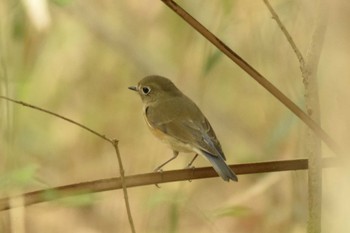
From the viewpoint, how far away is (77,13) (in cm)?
536

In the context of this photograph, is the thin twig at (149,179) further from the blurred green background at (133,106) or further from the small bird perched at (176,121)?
the blurred green background at (133,106)

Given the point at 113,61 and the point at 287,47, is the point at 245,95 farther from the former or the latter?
the point at 287,47

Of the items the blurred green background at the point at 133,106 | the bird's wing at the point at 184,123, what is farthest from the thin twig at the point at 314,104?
the blurred green background at the point at 133,106

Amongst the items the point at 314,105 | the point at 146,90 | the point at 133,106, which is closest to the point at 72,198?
the point at 314,105

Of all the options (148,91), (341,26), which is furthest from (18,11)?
(341,26)

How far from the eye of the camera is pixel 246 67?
2.24m

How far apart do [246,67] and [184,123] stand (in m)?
1.57

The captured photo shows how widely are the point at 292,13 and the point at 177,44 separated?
93.6 inches

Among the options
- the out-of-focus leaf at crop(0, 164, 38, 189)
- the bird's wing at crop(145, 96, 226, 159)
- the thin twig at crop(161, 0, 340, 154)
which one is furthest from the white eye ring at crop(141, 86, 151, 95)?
the thin twig at crop(161, 0, 340, 154)

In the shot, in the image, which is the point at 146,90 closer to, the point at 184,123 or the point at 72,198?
the point at 184,123

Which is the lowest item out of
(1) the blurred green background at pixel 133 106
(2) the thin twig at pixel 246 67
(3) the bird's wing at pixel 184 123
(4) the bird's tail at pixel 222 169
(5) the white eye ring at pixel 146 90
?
(2) the thin twig at pixel 246 67

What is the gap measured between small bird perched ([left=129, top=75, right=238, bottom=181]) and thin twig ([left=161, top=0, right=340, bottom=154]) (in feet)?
3.10

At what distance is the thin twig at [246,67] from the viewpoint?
2199mm

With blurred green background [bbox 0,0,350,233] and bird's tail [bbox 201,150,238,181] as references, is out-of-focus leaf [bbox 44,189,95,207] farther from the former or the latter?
blurred green background [bbox 0,0,350,233]
